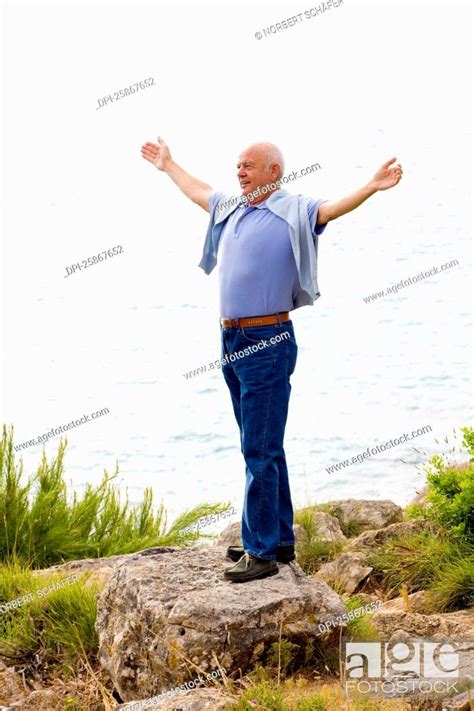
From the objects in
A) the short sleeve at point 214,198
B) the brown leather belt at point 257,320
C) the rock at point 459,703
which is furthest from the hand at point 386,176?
the rock at point 459,703

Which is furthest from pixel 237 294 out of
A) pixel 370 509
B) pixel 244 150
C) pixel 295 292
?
pixel 370 509

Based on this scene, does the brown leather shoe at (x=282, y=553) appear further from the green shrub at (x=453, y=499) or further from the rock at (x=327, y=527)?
the rock at (x=327, y=527)

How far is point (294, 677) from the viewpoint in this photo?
17.4 ft

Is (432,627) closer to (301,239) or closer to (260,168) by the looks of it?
(301,239)

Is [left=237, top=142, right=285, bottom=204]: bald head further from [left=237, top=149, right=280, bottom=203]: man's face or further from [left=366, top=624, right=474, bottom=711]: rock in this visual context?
[left=366, top=624, right=474, bottom=711]: rock

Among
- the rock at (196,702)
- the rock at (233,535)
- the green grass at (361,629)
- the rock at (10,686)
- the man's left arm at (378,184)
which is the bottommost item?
the rock at (196,702)

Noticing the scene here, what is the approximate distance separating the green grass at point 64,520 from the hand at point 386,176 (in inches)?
140

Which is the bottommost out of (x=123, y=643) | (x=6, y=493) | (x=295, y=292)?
(x=123, y=643)

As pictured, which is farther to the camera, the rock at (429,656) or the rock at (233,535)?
the rock at (233,535)

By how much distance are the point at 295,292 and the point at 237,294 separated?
295mm

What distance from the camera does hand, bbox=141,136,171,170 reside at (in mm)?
6203

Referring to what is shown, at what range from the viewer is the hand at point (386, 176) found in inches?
200

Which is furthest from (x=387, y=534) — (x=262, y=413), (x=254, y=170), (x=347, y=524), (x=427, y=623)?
(x=254, y=170)

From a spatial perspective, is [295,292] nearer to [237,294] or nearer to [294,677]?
→ [237,294]
